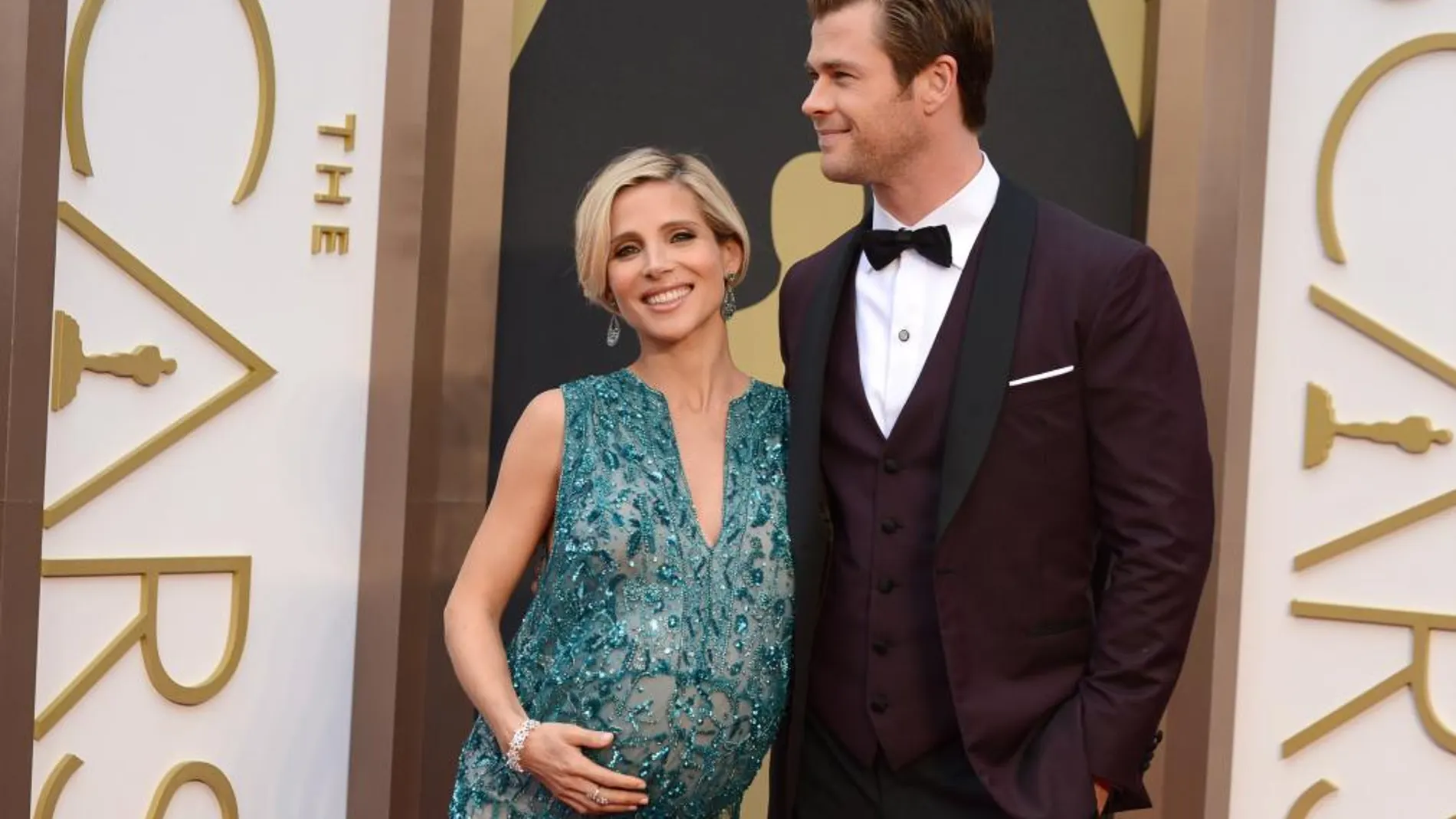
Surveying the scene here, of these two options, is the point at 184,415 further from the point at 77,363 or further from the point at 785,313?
the point at 785,313

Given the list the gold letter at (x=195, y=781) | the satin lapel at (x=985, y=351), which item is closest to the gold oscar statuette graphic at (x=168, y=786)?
the gold letter at (x=195, y=781)

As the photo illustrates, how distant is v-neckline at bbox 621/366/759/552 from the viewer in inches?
78.9

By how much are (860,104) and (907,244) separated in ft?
0.61

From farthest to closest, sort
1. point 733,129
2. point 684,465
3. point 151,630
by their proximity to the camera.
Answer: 1. point 733,129
2. point 151,630
3. point 684,465

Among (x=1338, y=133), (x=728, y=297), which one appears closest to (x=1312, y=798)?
(x=1338, y=133)

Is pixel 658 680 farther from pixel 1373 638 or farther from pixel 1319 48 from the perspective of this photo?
pixel 1319 48

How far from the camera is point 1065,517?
192 cm

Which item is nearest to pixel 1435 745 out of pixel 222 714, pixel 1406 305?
pixel 1406 305

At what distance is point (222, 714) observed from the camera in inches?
105

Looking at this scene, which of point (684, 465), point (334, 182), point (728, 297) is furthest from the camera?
point (334, 182)

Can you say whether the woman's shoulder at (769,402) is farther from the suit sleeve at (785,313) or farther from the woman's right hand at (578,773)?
the woman's right hand at (578,773)

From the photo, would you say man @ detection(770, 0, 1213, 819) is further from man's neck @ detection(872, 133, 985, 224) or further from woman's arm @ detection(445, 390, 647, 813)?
woman's arm @ detection(445, 390, 647, 813)

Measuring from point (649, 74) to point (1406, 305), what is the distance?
4.77 feet

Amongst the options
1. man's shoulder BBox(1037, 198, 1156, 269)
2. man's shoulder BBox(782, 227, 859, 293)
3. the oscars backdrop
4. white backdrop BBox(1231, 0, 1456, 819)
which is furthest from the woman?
white backdrop BBox(1231, 0, 1456, 819)
